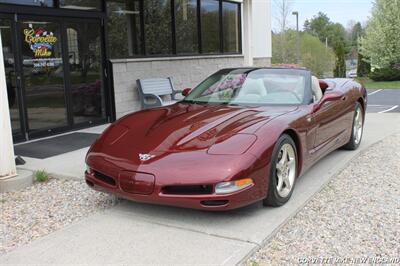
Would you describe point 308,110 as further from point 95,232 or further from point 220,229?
point 95,232

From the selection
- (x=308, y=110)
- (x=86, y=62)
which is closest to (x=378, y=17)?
(x=86, y=62)

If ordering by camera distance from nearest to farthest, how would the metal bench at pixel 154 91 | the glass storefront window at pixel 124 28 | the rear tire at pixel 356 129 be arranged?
the rear tire at pixel 356 129, the glass storefront window at pixel 124 28, the metal bench at pixel 154 91

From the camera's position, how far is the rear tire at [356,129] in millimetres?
6793

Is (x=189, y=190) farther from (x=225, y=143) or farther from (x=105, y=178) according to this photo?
(x=105, y=178)

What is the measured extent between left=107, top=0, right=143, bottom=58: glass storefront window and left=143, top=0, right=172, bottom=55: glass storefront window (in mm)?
240

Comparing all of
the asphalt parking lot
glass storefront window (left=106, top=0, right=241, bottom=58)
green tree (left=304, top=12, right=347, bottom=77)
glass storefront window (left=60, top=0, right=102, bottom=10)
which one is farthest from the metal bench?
green tree (left=304, top=12, right=347, bottom=77)

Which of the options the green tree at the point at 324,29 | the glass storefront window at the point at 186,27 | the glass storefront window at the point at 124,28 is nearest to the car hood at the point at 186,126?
the glass storefront window at the point at 124,28

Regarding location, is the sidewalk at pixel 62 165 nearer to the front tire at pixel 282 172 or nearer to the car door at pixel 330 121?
the front tire at pixel 282 172

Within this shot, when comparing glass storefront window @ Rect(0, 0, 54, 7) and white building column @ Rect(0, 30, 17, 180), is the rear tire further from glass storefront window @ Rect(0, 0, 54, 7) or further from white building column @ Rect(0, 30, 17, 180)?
glass storefront window @ Rect(0, 0, 54, 7)

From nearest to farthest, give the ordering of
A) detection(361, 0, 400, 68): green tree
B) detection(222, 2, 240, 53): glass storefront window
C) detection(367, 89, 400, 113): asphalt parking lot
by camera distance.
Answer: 1. detection(367, 89, 400, 113): asphalt parking lot
2. detection(222, 2, 240, 53): glass storefront window
3. detection(361, 0, 400, 68): green tree

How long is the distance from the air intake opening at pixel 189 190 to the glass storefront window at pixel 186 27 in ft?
26.9

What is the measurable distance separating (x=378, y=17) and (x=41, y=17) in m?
29.7

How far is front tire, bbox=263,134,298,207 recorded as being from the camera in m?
4.21

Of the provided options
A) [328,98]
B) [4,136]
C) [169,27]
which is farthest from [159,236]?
[169,27]
